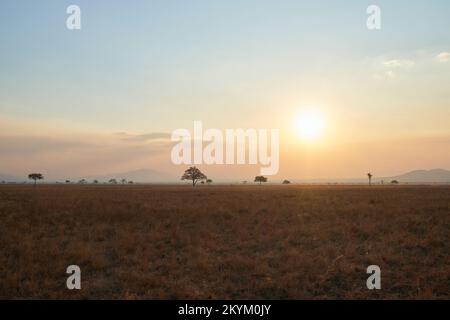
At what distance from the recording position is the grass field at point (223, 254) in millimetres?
10195

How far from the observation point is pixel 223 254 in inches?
549

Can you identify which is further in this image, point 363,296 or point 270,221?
point 270,221

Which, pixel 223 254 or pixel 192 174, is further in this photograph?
pixel 192 174

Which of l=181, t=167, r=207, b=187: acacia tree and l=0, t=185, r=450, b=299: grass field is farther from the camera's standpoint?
l=181, t=167, r=207, b=187: acacia tree

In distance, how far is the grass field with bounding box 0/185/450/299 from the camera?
10.2 m

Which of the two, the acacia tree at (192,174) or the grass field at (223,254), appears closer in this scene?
the grass field at (223,254)
